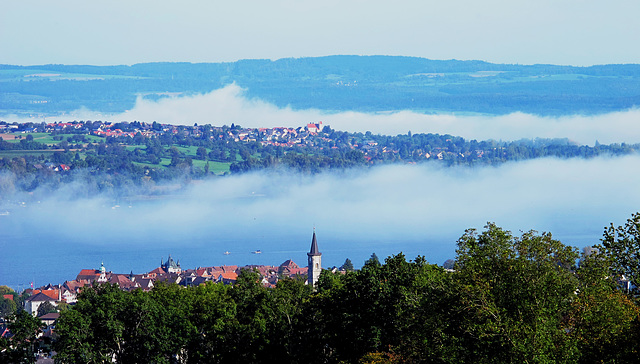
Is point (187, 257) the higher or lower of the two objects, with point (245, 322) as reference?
lower

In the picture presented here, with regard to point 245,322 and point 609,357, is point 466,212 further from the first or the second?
point 609,357

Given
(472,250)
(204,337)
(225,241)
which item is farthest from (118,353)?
(225,241)

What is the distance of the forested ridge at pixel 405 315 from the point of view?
15.4 metres

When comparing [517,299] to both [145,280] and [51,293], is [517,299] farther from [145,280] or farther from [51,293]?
[145,280]

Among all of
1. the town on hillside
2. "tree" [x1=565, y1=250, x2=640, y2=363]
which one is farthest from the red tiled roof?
"tree" [x1=565, y1=250, x2=640, y2=363]

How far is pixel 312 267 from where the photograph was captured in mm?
70812

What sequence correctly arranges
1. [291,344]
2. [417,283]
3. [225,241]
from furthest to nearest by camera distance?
[225,241], [291,344], [417,283]

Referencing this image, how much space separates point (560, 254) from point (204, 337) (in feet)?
47.1

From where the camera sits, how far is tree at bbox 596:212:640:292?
16656 millimetres

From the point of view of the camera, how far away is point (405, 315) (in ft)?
67.4

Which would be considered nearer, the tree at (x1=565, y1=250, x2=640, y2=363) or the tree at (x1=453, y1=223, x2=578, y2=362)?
the tree at (x1=565, y1=250, x2=640, y2=363)

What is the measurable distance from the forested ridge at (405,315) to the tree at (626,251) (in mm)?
25

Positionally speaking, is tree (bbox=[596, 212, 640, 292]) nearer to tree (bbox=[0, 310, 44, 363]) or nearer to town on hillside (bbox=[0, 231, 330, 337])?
tree (bbox=[0, 310, 44, 363])

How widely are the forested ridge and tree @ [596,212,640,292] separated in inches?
1.0
